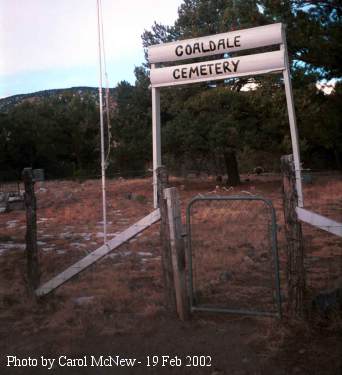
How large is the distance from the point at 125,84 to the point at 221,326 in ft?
73.2

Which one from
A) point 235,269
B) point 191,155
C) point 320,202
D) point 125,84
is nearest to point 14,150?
point 125,84

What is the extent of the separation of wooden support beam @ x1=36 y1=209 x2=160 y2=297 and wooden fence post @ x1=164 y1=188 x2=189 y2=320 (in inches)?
7.5

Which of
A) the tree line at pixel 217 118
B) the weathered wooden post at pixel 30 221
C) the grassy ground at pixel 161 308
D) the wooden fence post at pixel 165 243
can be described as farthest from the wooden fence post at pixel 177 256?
the tree line at pixel 217 118

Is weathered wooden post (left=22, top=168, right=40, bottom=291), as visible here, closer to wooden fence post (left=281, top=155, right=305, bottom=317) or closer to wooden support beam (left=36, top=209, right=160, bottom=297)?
wooden support beam (left=36, top=209, right=160, bottom=297)

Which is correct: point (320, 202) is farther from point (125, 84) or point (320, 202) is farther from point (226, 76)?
point (125, 84)

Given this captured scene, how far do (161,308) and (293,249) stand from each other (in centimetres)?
163

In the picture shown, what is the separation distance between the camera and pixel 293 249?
15.4ft

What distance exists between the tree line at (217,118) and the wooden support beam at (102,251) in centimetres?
352

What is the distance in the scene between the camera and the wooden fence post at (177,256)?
5.07 metres

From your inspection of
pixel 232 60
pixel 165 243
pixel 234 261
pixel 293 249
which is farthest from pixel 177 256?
pixel 234 261

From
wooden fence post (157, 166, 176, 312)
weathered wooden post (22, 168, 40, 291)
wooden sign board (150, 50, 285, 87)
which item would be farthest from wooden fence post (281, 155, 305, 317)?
weathered wooden post (22, 168, 40, 291)

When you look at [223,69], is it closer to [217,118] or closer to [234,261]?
[234,261]

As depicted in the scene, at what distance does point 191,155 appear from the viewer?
75.8 feet

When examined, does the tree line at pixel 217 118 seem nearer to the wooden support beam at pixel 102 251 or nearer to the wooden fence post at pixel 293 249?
the wooden support beam at pixel 102 251
